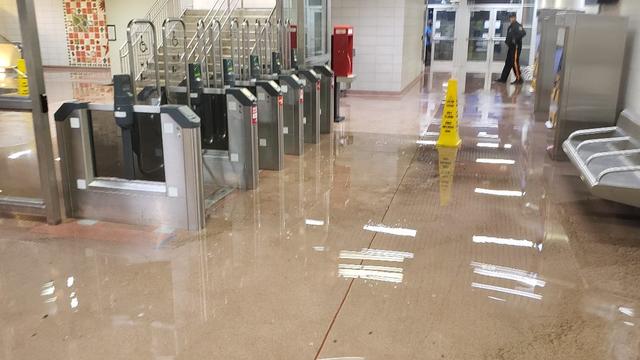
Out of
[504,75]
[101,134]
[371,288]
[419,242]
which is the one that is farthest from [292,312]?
[504,75]

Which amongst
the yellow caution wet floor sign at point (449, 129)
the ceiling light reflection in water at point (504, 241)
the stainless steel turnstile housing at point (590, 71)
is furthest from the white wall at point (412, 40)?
the ceiling light reflection in water at point (504, 241)

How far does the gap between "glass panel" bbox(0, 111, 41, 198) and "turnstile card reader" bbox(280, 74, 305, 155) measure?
8.57 feet

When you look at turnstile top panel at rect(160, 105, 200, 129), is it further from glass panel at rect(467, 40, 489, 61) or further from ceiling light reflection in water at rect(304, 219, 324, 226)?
glass panel at rect(467, 40, 489, 61)

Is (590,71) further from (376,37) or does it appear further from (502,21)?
(502,21)

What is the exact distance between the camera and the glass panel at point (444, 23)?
17.6 m

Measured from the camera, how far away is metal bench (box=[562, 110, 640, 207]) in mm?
3670

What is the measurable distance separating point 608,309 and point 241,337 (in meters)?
2.00

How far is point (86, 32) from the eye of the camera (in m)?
16.5

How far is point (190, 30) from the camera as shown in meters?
12.4

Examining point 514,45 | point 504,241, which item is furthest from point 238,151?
point 514,45

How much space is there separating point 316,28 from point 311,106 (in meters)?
1.61

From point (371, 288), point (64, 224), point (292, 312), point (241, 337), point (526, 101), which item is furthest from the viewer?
point (526, 101)

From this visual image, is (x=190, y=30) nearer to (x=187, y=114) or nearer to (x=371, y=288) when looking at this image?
(x=187, y=114)

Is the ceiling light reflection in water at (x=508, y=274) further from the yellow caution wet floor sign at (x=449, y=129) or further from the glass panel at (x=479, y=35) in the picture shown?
the glass panel at (x=479, y=35)
